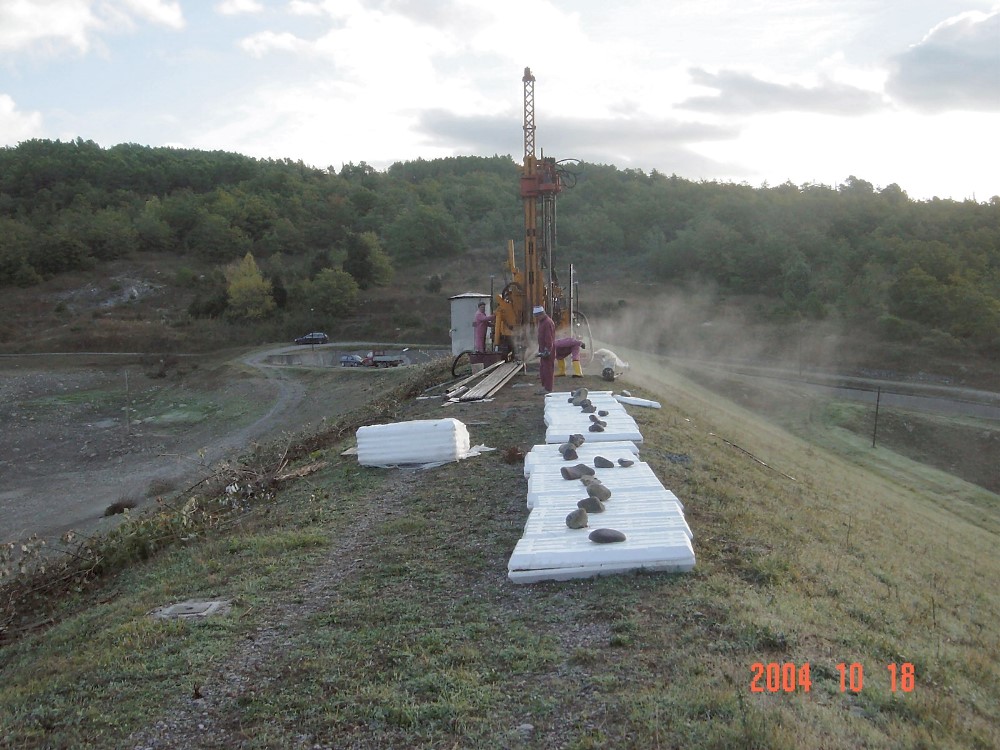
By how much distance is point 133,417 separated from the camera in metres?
36.8

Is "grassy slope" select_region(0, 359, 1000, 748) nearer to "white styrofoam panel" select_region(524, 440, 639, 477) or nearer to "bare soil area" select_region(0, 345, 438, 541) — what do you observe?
"white styrofoam panel" select_region(524, 440, 639, 477)

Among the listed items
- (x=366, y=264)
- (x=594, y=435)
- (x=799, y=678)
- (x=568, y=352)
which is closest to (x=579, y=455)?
(x=594, y=435)

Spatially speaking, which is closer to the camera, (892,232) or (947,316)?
(947,316)

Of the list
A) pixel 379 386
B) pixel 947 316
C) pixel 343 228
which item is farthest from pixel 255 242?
pixel 947 316

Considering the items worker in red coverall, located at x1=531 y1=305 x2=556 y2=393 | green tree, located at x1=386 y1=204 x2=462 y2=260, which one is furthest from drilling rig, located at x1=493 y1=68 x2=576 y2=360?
green tree, located at x1=386 y1=204 x2=462 y2=260

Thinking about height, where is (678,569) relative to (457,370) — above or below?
above

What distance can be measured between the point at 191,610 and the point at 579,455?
16.0 feet

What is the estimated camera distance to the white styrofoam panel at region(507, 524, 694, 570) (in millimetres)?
6391

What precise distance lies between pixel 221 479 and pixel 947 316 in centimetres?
4405

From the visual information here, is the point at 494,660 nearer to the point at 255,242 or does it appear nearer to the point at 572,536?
the point at 572,536

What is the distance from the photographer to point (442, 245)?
256 feet

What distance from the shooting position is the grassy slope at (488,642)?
439 centimetres

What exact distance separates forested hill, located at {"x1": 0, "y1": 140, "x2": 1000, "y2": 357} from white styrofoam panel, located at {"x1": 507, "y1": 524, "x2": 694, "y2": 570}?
138ft

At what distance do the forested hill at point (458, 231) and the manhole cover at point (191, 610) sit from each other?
4423cm
